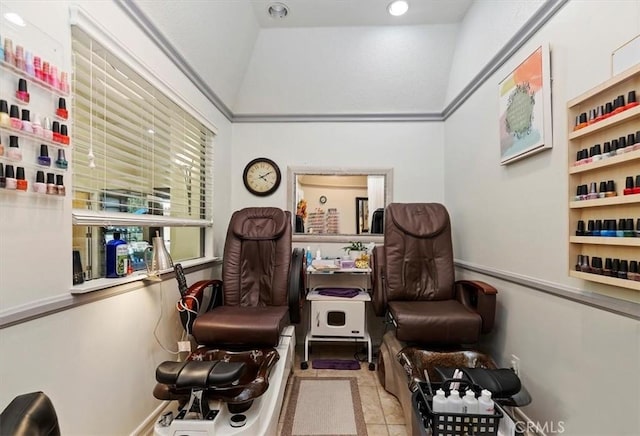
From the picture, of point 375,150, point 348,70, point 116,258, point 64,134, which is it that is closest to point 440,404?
point 116,258

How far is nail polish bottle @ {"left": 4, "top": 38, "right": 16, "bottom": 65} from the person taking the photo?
1016 mm

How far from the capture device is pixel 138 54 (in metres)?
1.71

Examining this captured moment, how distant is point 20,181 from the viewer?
107 cm

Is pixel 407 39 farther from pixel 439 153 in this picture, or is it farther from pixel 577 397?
pixel 577 397

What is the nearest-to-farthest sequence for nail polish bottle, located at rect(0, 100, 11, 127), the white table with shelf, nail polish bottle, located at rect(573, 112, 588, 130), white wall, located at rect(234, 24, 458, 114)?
nail polish bottle, located at rect(0, 100, 11, 127)
nail polish bottle, located at rect(573, 112, 588, 130)
the white table with shelf
white wall, located at rect(234, 24, 458, 114)

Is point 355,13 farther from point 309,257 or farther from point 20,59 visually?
point 20,59

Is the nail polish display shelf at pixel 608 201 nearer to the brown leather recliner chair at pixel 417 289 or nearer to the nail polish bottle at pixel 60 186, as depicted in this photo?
the brown leather recliner chair at pixel 417 289

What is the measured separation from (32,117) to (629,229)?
222 cm

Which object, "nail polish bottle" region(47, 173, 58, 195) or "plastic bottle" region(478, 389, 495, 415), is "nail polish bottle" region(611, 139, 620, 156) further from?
"nail polish bottle" region(47, 173, 58, 195)

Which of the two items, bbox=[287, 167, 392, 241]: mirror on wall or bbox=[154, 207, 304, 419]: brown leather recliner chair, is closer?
bbox=[154, 207, 304, 419]: brown leather recliner chair

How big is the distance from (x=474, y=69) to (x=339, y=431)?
8.94 feet

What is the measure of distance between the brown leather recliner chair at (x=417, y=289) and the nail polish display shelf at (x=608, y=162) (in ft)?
3.03

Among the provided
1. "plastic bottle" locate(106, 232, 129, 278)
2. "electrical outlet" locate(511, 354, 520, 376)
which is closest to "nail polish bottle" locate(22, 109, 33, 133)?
"plastic bottle" locate(106, 232, 129, 278)

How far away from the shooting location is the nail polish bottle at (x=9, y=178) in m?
1.03
